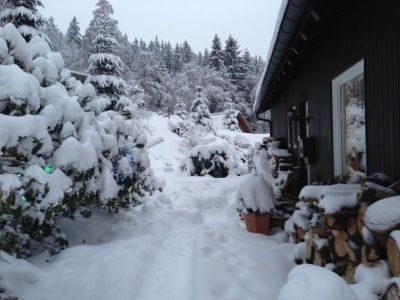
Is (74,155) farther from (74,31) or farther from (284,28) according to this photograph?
(74,31)

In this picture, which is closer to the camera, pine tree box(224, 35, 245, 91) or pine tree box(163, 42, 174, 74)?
pine tree box(224, 35, 245, 91)

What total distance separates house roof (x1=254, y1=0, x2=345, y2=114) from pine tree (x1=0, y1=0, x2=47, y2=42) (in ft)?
26.2

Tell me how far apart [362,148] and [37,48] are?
4.15m

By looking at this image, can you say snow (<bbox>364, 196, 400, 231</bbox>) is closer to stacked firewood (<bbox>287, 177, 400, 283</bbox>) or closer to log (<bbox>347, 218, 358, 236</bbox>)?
stacked firewood (<bbox>287, 177, 400, 283</bbox>)

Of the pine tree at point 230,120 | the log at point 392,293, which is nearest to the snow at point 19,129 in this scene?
the log at point 392,293

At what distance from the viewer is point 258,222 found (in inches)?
199

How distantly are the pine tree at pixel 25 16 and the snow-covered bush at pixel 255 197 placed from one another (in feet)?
27.1

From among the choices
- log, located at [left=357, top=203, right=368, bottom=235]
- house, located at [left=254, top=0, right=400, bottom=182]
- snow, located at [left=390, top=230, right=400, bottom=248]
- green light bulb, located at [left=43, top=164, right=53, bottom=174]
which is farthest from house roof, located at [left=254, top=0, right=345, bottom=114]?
green light bulb, located at [left=43, top=164, right=53, bottom=174]

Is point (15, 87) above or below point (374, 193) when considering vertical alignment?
above

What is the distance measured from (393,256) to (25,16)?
11.8 meters

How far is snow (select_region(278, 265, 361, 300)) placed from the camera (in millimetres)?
1592

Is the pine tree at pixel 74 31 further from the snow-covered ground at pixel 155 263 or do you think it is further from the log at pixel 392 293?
the log at pixel 392 293

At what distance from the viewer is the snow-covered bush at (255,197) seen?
201 inches

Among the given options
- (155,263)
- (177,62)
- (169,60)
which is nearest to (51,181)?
(155,263)
